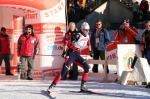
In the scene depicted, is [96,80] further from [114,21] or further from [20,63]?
[114,21]

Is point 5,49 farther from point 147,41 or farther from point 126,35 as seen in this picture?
point 147,41

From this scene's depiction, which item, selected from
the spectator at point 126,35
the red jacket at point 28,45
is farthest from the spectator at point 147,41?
the red jacket at point 28,45

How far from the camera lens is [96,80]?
15.0m


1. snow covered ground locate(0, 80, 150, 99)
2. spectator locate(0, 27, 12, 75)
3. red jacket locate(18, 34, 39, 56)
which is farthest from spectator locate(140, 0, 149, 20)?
snow covered ground locate(0, 80, 150, 99)

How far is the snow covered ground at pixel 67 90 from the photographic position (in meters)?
11.4

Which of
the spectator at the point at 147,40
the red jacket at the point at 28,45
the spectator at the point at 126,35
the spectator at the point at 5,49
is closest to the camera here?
the spectator at the point at 147,40

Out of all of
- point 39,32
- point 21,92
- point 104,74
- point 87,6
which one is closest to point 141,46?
point 104,74

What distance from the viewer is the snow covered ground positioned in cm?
1139

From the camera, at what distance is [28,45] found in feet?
49.9

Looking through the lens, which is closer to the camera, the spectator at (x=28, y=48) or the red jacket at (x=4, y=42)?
the spectator at (x=28, y=48)

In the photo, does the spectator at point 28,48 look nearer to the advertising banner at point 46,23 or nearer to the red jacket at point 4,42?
the advertising banner at point 46,23

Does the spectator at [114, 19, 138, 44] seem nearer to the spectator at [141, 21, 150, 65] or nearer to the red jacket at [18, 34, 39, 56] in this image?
the spectator at [141, 21, 150, 65]

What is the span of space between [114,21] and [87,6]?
292 cm

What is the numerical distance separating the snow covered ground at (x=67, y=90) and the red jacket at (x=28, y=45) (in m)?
0.94
